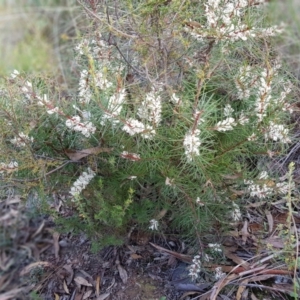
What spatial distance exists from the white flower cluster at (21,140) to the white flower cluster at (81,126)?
0.70 feet

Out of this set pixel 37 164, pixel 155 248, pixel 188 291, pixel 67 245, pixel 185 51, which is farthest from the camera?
pixel 67 245

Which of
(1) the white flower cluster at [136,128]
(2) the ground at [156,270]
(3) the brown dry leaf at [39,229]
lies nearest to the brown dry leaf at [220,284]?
(2) the ground at [156,270]

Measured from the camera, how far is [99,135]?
5.38 feet

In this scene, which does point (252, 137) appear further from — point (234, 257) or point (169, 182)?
point (234, 257)

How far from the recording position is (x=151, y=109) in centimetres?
150

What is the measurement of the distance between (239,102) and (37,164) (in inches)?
31.3

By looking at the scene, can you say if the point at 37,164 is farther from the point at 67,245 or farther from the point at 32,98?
the point at 67,245

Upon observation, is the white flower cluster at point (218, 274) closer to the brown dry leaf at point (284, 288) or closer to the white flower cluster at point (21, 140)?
the brown dry leaf at point (284, 288)

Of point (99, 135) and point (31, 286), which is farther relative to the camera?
point (31, 286)

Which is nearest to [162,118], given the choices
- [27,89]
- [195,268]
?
[27,89]

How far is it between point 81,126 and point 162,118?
306 mm

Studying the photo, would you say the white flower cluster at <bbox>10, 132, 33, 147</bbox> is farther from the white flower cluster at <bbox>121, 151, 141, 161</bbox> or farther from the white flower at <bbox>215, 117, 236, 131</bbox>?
the white flower at <bbox>215, 117, 236, 131</bbox>

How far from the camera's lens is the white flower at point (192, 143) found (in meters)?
1.46

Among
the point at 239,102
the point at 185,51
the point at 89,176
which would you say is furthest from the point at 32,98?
the point at 239,102
